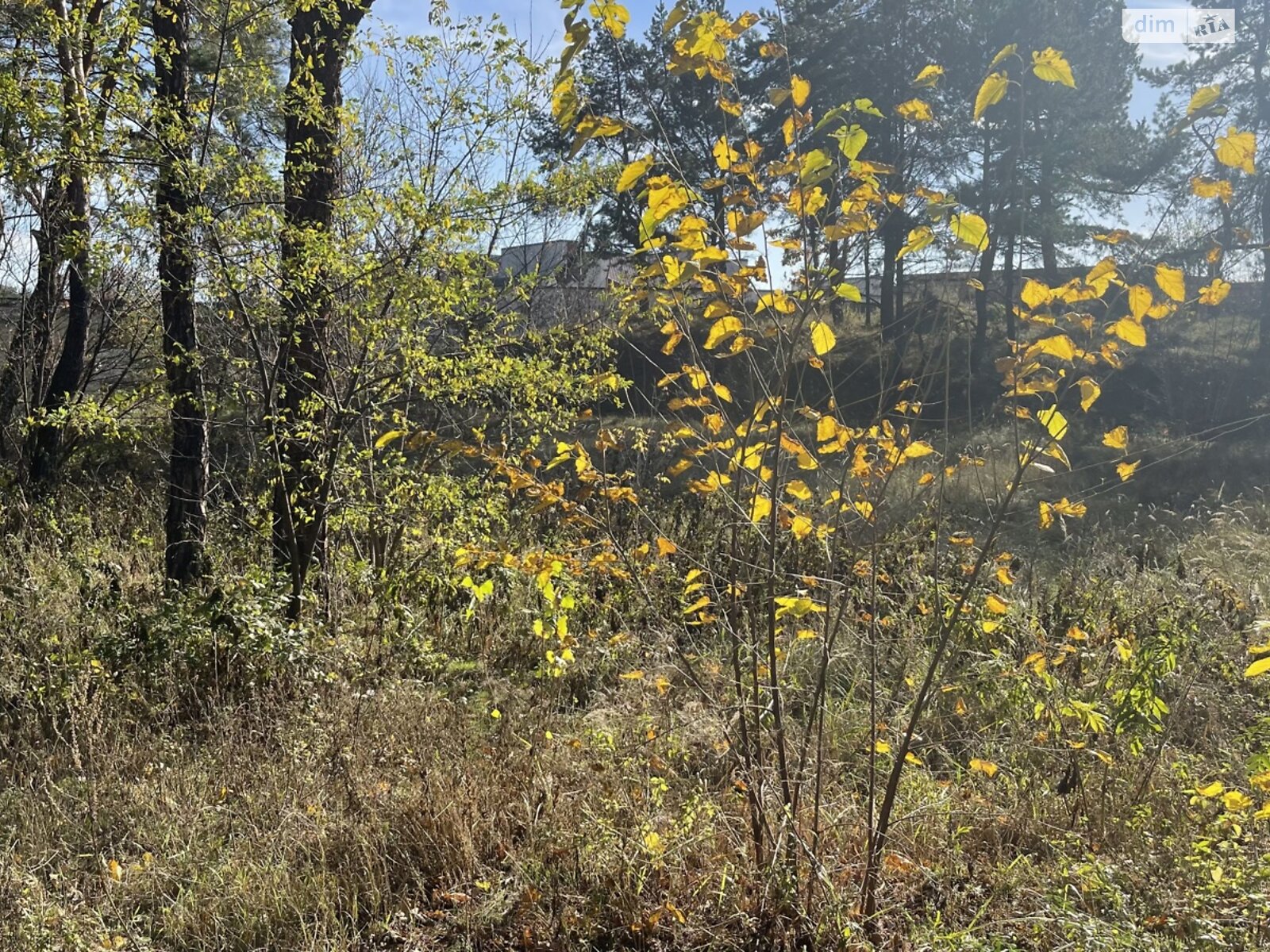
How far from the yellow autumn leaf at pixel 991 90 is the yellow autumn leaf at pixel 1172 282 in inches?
19.2

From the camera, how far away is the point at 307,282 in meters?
3.63

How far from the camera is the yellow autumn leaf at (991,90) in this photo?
66.4 inches

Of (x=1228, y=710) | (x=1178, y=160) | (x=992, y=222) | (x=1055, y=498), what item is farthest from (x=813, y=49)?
(x=1228, y=710)

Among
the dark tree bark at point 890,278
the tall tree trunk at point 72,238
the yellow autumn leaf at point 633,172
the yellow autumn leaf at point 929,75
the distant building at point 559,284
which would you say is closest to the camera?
the yellow autumn leaf at point 633,172

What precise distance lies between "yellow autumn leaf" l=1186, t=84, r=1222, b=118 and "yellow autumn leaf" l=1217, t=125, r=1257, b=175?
84 mm

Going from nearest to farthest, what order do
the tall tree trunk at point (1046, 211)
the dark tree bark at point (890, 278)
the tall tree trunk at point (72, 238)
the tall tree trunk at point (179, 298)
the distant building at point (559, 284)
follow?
the tall tree trunk at point (72, 238) → the tall tree trunk at point (179, 298) → the distant building at point (559, 284) → the dark tree bark at point (890, 278) → the tall tree trunk at point (1046, 211)

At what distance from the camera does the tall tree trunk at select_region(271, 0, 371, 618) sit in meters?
3.70

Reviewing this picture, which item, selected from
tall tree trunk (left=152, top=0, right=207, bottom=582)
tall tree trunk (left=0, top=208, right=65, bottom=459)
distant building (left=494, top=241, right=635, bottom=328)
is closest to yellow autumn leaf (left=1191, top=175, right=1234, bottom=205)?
tall tree trunk (left=152, top=0, right=207, bottom=582)

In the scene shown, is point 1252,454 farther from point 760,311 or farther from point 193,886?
point 193,886

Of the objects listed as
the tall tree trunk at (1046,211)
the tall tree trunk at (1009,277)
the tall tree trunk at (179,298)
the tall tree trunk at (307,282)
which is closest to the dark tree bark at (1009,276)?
the tall tree trunk at (1009,277)

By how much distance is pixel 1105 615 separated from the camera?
4730 mm

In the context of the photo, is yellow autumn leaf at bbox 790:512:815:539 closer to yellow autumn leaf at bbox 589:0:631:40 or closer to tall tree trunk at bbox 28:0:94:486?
yellow autumn leaf at bbox 589:0:631:40

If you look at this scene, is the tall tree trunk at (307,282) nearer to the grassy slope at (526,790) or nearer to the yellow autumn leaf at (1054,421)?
the grassy slope at (526,790)

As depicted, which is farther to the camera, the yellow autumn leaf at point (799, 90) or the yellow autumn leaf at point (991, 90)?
the yellow autumn leaf at point (799, 90)
